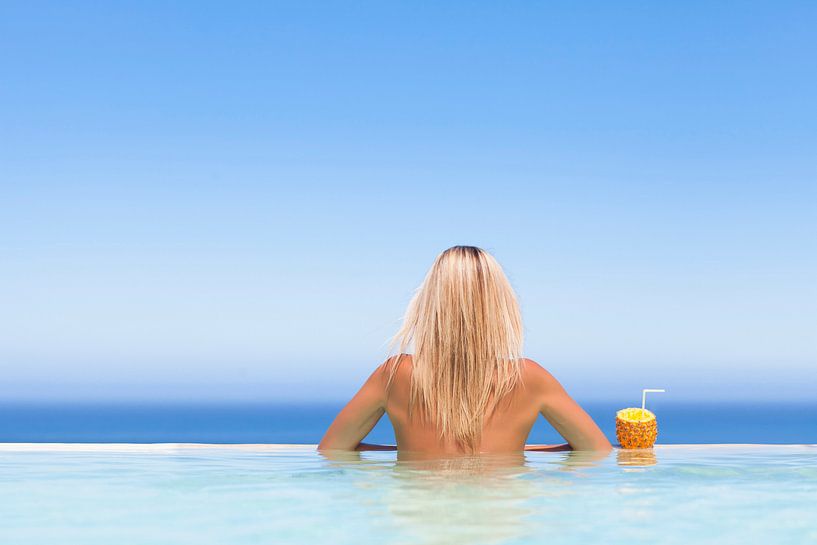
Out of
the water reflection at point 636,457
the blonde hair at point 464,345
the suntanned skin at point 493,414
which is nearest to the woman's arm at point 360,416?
the suntanned skin at point 493,414

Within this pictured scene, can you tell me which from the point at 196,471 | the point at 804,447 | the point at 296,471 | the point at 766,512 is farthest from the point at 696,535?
the point at 804,447

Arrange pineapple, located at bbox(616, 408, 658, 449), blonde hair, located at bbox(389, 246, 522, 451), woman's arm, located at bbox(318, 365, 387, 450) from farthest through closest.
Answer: pineapple, located at bbox(616, 408, 658, 449) < woman's arm, located at bbox(318, 365, 387, 450) < blonde hair, located at bbox(389, 246, 522, 451)

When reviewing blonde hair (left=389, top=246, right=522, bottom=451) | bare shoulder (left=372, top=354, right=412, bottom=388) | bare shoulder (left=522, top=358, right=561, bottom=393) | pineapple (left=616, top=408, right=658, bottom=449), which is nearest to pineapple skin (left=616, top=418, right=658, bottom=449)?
pineapple (left=616, top=408, right=658, bottom=449)

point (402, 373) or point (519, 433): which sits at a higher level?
point (402, 373)

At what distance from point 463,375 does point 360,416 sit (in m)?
0.48

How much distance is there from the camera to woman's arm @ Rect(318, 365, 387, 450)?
359 centimetres

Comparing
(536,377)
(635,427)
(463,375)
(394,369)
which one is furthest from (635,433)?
(394,369)

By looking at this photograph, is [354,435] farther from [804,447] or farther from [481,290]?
[804,447]

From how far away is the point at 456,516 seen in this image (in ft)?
8.51

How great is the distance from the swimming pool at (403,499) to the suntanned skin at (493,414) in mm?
80

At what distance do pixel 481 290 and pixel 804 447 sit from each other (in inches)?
89.4

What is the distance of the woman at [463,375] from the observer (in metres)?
3.45

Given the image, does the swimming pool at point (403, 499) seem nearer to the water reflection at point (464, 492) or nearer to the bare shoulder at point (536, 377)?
the water reflection at point (464, 492)

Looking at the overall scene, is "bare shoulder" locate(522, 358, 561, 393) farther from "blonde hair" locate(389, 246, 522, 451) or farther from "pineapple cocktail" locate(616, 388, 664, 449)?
"pineapple cocktail" locate(616, 388, 664, 449)
